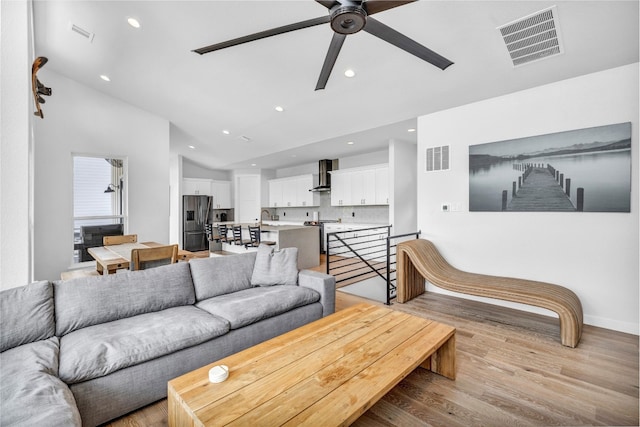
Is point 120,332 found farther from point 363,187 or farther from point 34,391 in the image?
point 363,187

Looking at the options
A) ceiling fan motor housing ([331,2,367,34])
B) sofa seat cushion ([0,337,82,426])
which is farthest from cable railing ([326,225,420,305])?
sofa seat cushion ([0,337,82,426])

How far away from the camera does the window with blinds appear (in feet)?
15.8

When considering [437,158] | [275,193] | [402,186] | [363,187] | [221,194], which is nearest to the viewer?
[437,158]

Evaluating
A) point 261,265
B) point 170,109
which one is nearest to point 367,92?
point 261,265

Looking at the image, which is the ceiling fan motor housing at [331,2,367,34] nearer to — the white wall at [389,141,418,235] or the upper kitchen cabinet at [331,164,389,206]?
the white wall at [389,141,418,235]

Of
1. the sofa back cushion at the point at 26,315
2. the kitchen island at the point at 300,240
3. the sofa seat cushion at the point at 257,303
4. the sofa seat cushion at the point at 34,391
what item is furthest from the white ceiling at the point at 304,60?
the sofa seat cushion at the point at 34,391

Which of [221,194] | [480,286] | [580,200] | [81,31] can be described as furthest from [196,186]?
[580,200]

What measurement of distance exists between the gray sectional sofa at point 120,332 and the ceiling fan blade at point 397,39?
7.39 feet

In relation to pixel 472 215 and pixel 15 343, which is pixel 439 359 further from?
pixel 15 343

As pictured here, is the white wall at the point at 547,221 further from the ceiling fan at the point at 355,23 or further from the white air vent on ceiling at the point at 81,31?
the white air vent on ceiling at the point at 81,31

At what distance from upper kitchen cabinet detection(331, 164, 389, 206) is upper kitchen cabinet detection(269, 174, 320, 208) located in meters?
0.88

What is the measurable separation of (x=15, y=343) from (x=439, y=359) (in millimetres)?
2795

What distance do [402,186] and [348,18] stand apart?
450cm

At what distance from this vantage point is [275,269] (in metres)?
3.04
